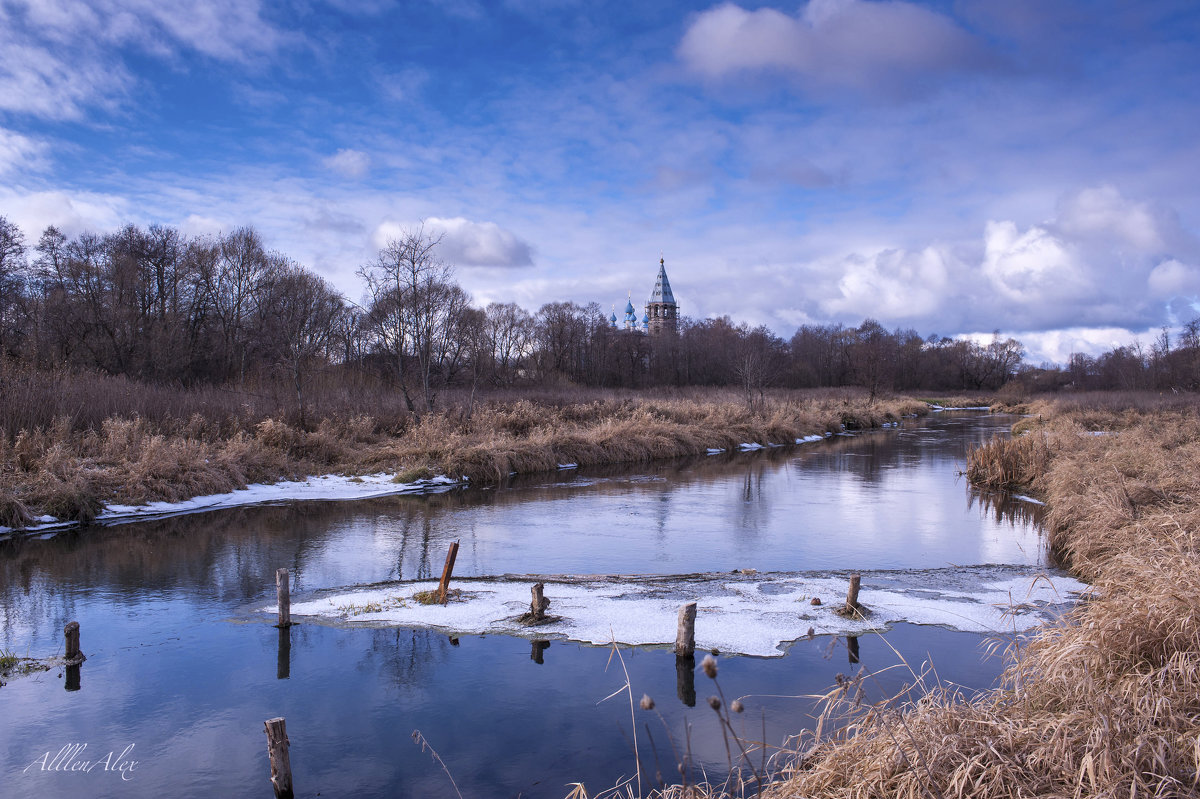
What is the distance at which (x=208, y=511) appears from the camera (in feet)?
50.1

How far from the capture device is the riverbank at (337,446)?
14.4 meters

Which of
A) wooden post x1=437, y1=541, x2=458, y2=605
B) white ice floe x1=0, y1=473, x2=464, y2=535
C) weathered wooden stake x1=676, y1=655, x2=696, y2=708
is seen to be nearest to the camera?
weathered wooden stake x1=676, y1=655, x2=696, y2=708

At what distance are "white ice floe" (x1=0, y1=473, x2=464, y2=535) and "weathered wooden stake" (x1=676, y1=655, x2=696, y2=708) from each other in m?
11.9

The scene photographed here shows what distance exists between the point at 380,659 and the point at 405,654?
248 mm

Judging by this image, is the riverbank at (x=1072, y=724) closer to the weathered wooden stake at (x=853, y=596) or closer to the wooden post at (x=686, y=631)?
the wooden post at (x=686, y=631)

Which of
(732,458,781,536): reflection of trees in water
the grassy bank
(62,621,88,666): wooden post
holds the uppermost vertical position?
the grassy bank

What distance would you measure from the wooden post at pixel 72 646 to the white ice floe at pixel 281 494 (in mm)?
7660

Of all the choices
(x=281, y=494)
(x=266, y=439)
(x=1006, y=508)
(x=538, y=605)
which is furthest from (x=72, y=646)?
(x=1006, y=508)

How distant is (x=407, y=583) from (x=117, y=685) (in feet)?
12.0

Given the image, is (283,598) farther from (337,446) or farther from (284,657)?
(337,446)

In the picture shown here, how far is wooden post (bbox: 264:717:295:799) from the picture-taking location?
4.75 meters

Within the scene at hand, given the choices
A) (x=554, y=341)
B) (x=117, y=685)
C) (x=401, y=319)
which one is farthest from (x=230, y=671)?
(x=554, y=341)

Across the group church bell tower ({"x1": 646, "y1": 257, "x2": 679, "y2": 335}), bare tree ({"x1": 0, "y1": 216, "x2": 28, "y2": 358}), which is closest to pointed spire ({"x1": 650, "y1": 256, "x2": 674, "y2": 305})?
church bell tower ({"x1": 646, "y1": 257, "x2": 679, "y2": 335})

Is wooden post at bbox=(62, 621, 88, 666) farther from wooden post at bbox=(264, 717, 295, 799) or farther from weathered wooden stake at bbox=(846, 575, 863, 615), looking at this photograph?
weathered wooden stake at bbox=(846, 575, 863, 615)
